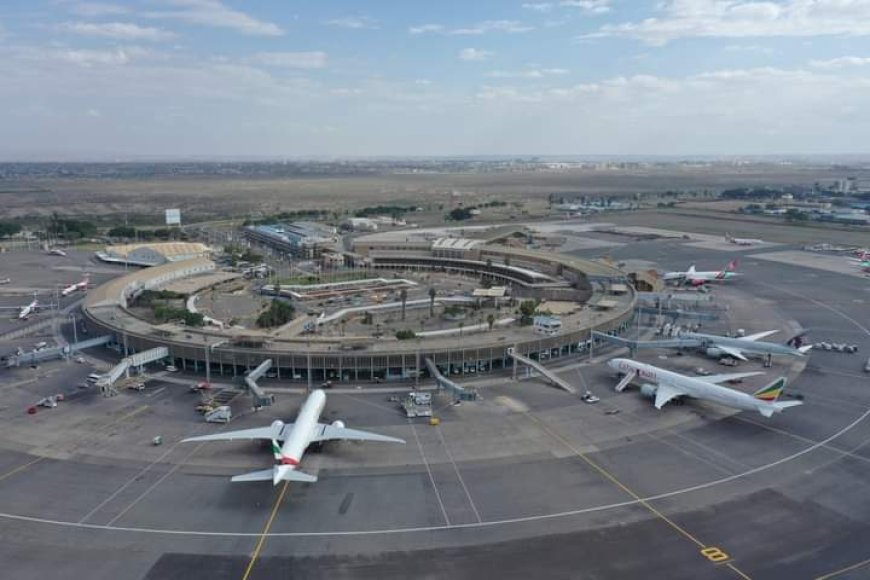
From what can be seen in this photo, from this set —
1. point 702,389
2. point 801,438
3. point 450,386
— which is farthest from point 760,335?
point 450,386

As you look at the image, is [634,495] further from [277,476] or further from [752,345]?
[752,345]

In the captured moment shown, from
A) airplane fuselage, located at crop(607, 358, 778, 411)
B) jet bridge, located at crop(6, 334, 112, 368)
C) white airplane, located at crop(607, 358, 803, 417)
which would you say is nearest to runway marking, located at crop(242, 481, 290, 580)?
white airplane, located at crop(607, 358, 803, 417)

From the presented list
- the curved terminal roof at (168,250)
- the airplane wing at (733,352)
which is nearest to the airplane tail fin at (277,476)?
the airplane wing at (733,352)

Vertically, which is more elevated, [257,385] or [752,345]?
[752,345]

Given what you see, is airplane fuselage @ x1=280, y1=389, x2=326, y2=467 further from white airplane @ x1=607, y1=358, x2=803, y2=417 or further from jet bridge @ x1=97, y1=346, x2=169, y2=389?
white airplane @ x1=607, y1=358, x2=803, y2=417

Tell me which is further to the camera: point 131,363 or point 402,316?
point 402,316

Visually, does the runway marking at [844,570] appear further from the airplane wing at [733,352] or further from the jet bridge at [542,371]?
the airplane wing at [733,352]
